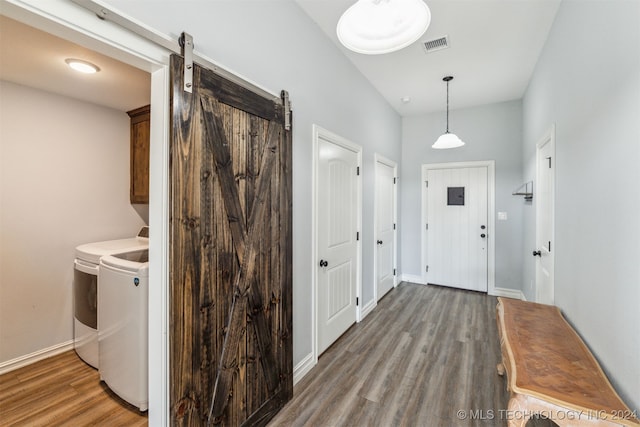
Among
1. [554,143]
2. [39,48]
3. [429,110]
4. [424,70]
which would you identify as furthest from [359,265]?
[39,48]

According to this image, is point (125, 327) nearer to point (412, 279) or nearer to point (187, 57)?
point (187, 57)

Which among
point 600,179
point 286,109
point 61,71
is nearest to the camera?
point 600,179

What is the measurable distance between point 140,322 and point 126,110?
2.59 m

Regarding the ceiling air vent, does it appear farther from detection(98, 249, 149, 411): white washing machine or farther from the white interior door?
detection(98, 249, 149, 411): white washing machine

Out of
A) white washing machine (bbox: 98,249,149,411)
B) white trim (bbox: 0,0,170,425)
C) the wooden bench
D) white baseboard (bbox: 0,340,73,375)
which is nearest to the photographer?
the wooden bench

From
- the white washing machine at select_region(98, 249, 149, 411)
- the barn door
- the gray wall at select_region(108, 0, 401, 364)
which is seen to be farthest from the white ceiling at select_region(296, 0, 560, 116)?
the white washing machine at select_region(98, 249, 149, 411)

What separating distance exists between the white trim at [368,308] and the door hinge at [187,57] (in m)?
3.04

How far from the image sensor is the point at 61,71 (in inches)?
90.0

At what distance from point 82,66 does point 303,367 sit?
9.88 feet

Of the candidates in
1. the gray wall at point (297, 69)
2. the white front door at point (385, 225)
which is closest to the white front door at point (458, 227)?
the white front door at point (385, 225)

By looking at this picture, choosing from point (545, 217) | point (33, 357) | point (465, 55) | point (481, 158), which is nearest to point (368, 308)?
point (545, 217)

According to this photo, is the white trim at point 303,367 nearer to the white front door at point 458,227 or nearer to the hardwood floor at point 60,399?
the hardwood floor at point 60,399

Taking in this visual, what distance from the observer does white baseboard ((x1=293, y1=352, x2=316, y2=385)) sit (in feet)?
7.28

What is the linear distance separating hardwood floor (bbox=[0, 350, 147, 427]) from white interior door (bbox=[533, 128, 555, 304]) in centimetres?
346
